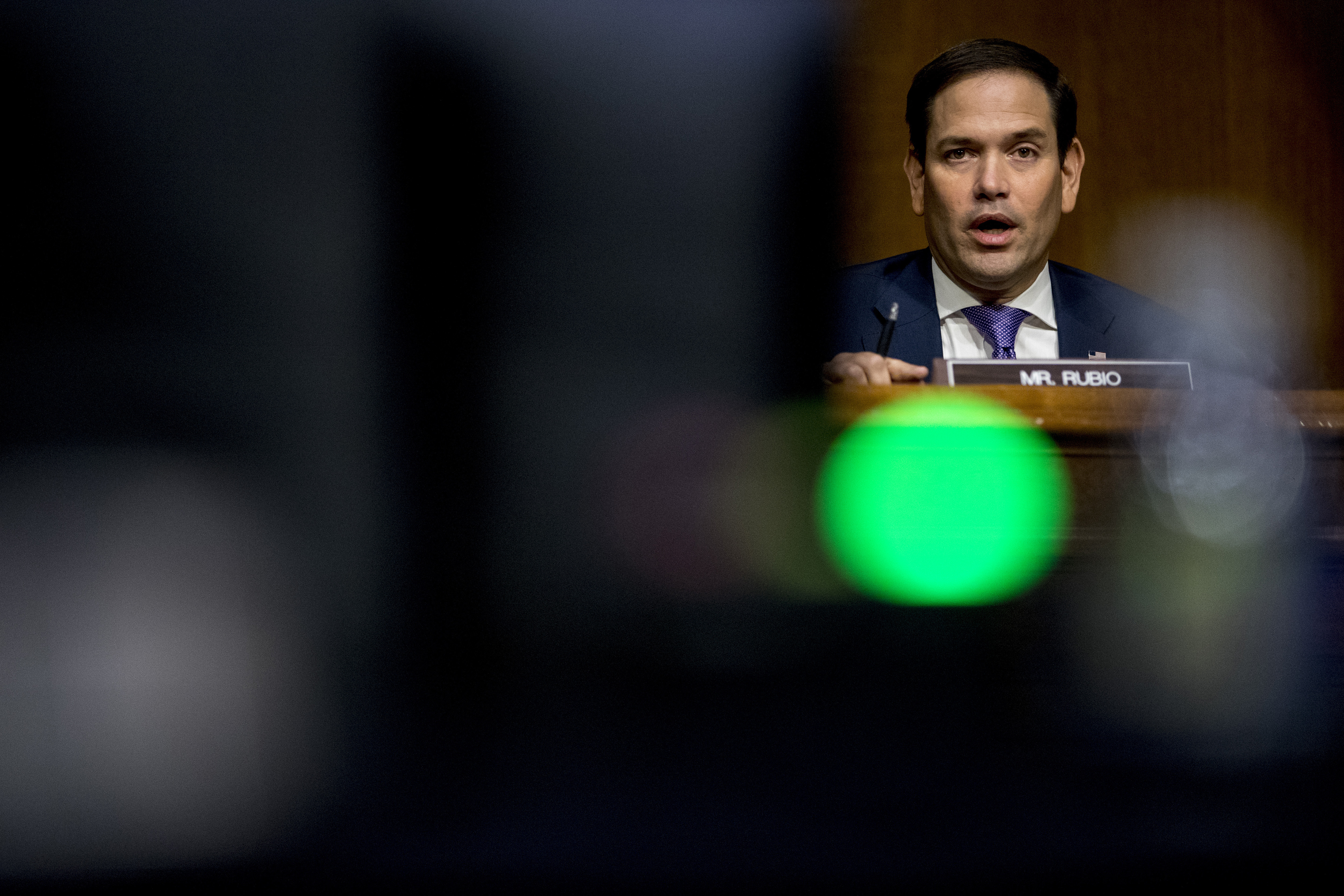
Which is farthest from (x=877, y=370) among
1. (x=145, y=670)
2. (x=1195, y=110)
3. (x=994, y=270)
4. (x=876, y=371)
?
(x=1195, y=110)

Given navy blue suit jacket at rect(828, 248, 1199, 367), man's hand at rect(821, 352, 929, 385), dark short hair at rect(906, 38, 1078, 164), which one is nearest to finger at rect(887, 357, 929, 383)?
man's hand at rect(821, 352, 929, 385)

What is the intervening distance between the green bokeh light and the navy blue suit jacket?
0.39 m

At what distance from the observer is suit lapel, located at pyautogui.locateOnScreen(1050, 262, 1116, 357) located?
1.19m

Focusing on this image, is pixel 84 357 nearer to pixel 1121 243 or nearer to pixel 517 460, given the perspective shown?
pixel 517 460

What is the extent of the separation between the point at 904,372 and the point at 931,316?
1.25 feet

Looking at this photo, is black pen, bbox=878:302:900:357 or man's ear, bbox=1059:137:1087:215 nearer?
black pen, bbox=878:302:900:357

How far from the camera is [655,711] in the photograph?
4.31 ft

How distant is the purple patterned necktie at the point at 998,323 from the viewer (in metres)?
1.17

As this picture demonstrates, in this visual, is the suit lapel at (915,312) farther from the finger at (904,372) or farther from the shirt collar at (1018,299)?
the finger at (904,372)

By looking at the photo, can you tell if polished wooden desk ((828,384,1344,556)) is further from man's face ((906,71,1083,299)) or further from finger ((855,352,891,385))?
man's face ((906,71,1083,299))

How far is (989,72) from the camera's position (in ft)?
4.02

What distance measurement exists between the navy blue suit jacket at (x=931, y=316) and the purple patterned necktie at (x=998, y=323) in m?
0.05

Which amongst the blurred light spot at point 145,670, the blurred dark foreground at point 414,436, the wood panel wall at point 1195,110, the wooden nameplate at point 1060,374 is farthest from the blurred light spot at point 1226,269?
the blurred light spot at point 145,670

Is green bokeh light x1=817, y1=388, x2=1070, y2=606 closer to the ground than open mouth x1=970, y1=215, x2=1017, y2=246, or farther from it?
closer to the ground
